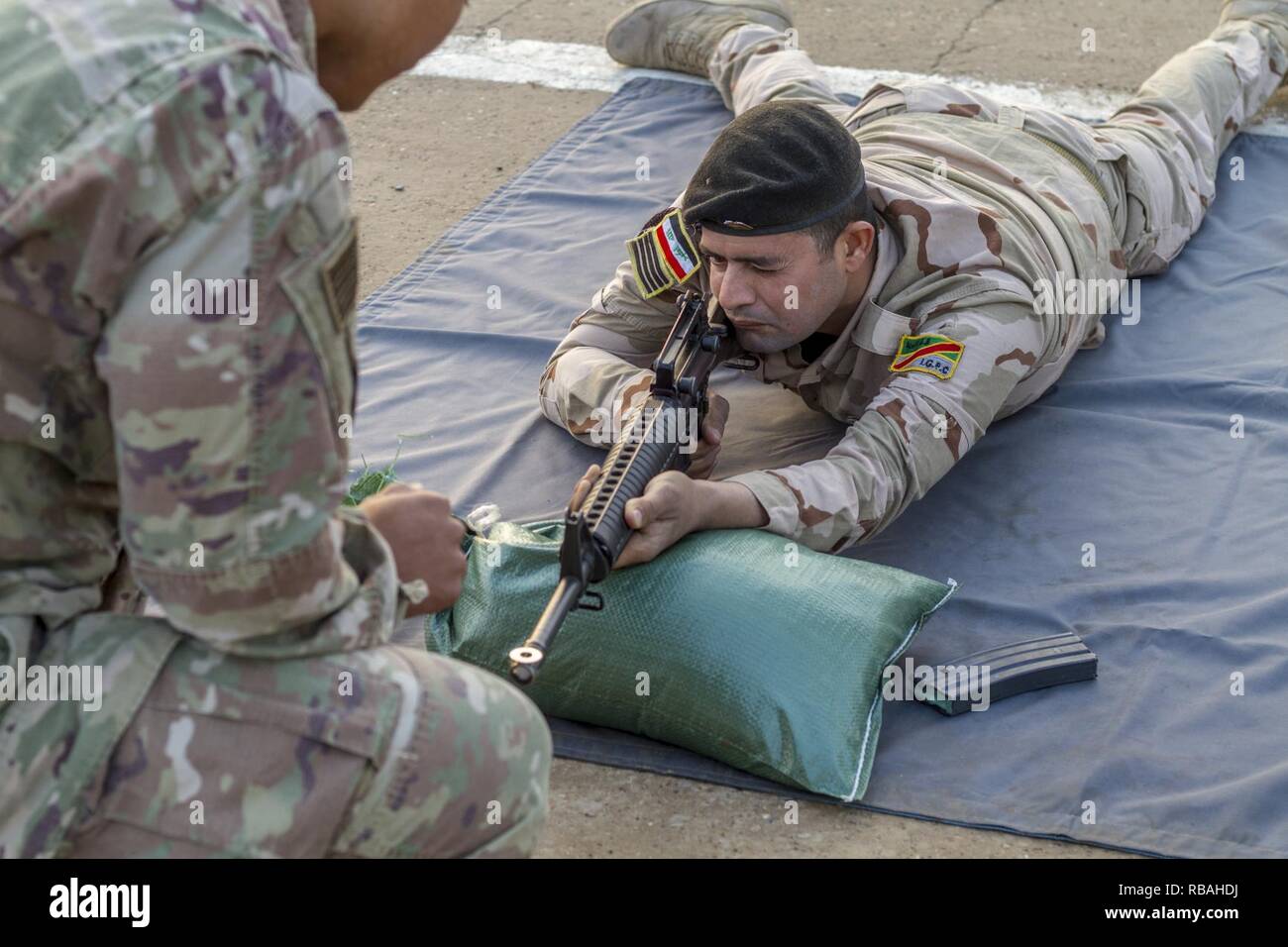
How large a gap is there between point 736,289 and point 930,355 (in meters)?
0.46

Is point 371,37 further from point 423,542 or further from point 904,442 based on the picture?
point 904,442

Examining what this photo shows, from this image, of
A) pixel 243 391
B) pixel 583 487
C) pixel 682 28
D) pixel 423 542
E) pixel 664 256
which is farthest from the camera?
pixel 682 28

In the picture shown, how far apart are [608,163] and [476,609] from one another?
9.50 ft

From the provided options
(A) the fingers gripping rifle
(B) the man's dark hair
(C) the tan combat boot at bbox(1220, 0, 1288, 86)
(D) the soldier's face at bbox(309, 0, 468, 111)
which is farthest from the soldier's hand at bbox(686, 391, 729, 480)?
(C) the tan combat boot at bbox(1220, 0, 1288, 86)

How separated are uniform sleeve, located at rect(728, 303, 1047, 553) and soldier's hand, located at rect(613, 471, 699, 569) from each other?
0.22 meters

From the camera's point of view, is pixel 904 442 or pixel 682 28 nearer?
pixel 904 442

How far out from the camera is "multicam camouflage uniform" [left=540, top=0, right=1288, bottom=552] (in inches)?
→ 127

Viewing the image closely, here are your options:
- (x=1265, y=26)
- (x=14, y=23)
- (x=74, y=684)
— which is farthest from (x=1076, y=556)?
(x=1265, y=26)

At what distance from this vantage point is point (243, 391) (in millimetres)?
1578

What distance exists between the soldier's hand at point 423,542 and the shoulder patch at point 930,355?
149 centimetres

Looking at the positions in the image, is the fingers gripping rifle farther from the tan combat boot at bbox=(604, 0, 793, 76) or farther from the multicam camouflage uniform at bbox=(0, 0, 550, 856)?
the tan combat boot at bbox=(604, 0, 793, 76)

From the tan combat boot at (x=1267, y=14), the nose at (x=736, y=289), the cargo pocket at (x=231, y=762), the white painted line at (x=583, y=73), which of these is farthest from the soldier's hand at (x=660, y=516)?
the tan combat boot at (x=1267, y=14)

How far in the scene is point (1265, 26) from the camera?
17.9 feet

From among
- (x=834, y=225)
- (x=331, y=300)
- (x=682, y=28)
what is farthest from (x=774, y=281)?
(x=682, y=28)
